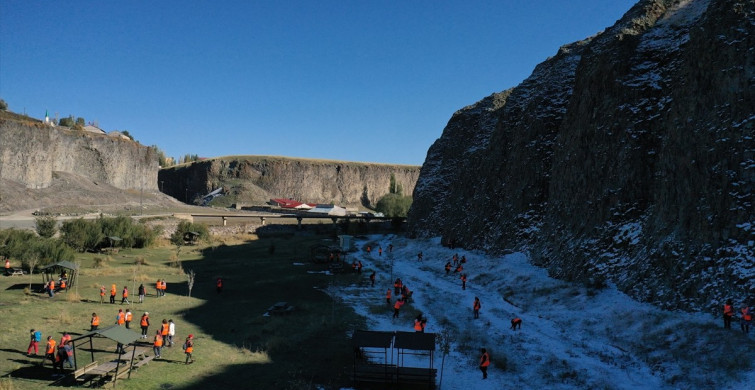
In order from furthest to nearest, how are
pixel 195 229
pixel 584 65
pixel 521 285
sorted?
pixel 195 229
pixel 584 65
pixel 521 285

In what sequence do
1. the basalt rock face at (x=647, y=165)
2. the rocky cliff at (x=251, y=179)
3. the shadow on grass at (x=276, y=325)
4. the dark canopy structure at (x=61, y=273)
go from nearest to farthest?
the shadow on grass at (x=276, y=325) → the basalt rock face at (x=647, y=165) → the dark canopy structure at (x=61, y=273) → the rocky cliff at (x=251, y=179)

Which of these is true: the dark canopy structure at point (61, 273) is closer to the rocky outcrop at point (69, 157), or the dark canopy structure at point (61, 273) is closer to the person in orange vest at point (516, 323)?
the person in orange vest at point (516, 323)

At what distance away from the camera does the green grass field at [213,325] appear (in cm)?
1739

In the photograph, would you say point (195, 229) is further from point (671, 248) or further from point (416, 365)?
point (671, 248)

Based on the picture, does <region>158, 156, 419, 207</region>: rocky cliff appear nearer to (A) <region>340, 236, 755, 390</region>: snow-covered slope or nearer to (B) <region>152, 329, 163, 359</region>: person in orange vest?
(A) <region>340, 236, 755, 390</region>: snow-covered slope

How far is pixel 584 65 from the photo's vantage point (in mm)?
46500

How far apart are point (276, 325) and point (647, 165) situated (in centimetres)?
3006

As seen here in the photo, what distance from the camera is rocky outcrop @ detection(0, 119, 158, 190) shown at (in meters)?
79.4

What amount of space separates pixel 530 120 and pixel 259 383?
50.2 m

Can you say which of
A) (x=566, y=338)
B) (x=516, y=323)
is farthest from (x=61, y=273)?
(x=566, y=338)

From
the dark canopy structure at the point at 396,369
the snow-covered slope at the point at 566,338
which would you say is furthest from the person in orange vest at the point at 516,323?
the dark canopy structure at the point at 396,369

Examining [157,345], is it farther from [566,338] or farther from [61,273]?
[566,338]

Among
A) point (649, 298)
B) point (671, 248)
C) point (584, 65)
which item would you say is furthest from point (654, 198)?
point (584, 65)

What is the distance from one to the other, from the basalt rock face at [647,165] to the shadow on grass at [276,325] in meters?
19.3
